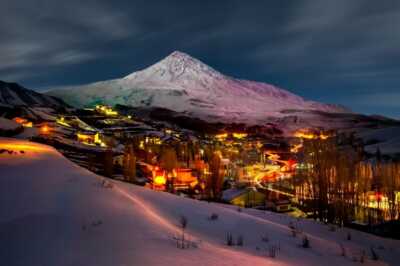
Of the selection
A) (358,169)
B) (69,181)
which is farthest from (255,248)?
(358,169)

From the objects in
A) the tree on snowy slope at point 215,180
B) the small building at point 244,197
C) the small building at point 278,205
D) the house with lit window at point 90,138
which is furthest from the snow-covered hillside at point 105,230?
the house with lit window at point 90,138

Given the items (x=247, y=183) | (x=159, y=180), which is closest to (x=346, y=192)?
(x=247, y=183)

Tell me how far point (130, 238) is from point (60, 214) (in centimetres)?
162

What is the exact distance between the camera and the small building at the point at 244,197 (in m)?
41.5

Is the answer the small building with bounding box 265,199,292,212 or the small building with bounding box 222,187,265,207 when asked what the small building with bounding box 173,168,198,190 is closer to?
the small building with bounding box 222,187,265,207

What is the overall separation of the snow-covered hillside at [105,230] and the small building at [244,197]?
30.8 metres

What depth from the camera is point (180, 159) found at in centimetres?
7062

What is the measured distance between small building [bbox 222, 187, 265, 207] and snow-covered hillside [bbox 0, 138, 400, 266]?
30752 millimetres

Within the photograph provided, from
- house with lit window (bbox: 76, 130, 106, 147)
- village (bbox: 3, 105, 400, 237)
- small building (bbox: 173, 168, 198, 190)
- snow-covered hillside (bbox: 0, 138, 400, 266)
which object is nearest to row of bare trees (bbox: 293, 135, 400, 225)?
village (bbox: 3, 105, 400, 237)

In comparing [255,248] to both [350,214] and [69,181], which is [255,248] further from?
[350,214]

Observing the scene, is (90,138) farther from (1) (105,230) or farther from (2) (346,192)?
(1) (105,230)

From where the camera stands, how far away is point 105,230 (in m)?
5.80

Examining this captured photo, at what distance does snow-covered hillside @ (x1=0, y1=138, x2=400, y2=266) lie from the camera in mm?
4777

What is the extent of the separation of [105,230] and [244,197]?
122 feet
